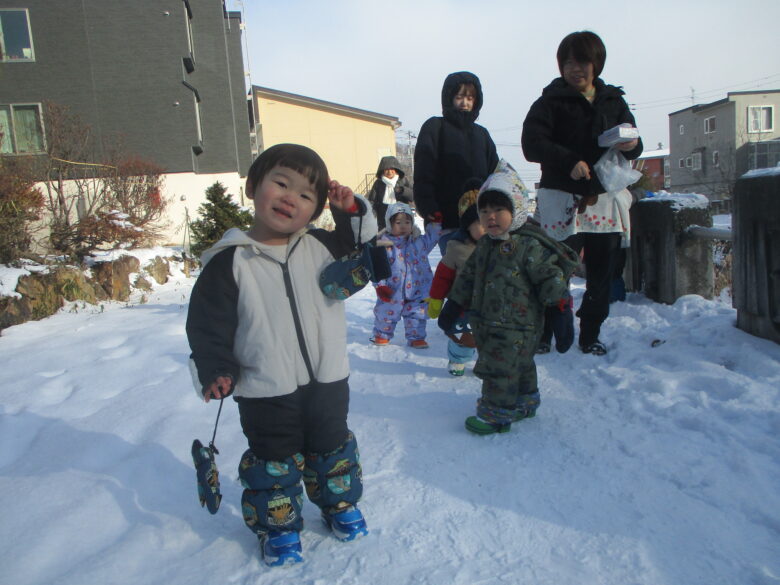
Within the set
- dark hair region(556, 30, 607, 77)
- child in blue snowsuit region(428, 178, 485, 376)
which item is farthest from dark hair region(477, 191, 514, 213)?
dark hair region(556, 30, 607, 77)

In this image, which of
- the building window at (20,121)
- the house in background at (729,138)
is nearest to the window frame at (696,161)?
the house in background at (729,138)

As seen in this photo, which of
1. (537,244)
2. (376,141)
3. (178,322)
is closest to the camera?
(537,244)

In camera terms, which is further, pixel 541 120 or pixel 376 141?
pixel 376 141

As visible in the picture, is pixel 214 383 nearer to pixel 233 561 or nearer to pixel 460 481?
pixel 233 561

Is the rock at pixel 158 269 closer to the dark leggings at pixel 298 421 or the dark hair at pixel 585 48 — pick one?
the dark hair at pixel 585 48

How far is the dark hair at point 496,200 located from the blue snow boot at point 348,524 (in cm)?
159

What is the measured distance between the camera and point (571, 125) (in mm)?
3719

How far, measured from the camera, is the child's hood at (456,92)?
13.2 feet

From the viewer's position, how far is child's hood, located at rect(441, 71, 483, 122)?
4.03 m

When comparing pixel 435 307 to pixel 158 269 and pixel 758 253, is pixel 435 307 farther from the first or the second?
pixel 158 269

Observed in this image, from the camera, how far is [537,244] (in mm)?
2799

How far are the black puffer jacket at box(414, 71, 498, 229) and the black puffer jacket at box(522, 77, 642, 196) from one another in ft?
1.70

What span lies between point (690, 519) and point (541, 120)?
2.62m

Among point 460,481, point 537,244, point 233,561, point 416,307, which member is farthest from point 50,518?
point 416,307
